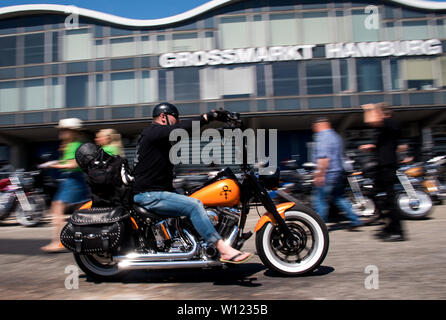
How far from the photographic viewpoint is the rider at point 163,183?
3293mm

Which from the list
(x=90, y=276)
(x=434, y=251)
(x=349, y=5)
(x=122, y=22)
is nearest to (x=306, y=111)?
(x=349, y=5)

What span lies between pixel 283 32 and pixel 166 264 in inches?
803

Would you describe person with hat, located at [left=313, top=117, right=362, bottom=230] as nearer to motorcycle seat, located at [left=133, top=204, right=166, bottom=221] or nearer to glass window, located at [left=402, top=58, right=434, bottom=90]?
motorcycle seat, located at [left=133, top=204, right=166, bottom=221]

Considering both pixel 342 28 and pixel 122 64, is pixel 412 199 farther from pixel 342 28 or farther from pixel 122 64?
pixel 122 64

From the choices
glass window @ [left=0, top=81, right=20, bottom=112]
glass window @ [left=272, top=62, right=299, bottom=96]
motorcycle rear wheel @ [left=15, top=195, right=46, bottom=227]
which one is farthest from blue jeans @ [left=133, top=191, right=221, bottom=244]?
glass window @ [left=0, top=81, right=20, bottom=112]

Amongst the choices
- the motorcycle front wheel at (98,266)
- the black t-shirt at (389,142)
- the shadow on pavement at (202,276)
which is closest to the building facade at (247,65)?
the black t-shirt at (389,142)

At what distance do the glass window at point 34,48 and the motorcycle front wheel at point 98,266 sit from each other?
23.5 meters

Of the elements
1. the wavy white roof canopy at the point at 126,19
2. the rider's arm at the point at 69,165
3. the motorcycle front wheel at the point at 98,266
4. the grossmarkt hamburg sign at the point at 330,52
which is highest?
the wavy white roof canopy at the point at 126,19

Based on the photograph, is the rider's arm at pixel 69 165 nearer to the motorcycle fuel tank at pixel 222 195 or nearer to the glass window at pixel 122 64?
the motorcycle fuel tank at pixel 222 195

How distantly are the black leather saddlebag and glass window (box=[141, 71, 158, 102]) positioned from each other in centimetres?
1984

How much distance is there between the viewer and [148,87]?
22703 millimetres

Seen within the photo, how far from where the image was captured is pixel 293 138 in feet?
78.0
